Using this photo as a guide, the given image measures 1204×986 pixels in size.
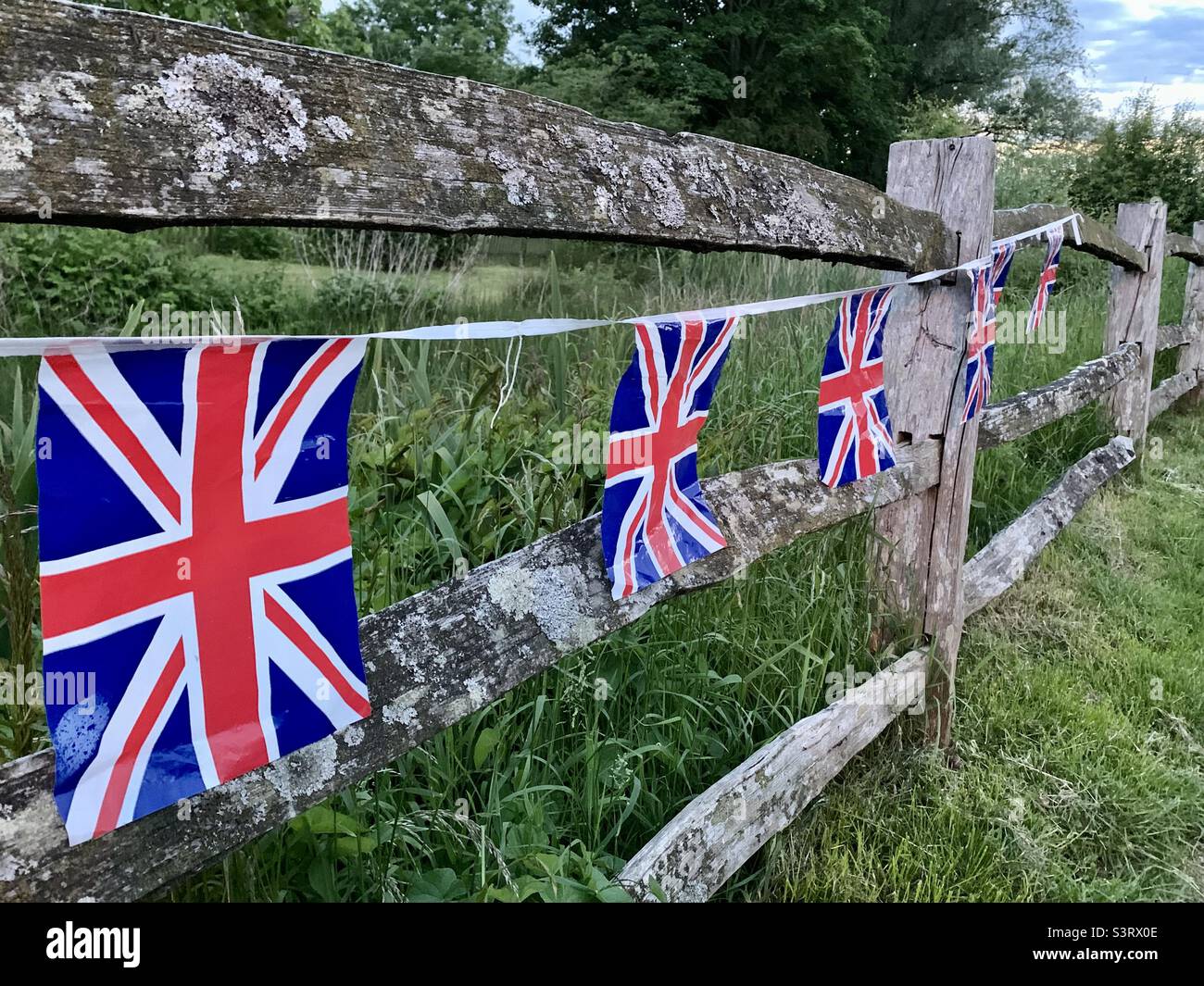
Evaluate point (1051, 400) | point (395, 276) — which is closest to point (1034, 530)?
point (1051, 400)

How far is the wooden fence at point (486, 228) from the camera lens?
0.95 meters

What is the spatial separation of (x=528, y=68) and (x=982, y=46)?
18.7 meters

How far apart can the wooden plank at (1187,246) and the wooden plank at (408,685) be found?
19.1ft

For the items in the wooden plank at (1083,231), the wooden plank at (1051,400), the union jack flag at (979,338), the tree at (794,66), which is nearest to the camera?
the union jack flag at (979,338)

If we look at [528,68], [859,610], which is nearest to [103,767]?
[859,610]

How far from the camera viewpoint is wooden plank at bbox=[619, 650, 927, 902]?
1824 millimetres

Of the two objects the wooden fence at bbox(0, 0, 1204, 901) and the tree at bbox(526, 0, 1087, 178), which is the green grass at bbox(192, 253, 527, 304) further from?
the tree at bbox(526, 0, 1087, 178)

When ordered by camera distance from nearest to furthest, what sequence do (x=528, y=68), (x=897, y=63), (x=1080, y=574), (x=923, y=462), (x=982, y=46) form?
(x=923, y=462) < (x=1080, y=574) < (x=528, y=68) < (x=897, y=63) < (x=982, y=46)

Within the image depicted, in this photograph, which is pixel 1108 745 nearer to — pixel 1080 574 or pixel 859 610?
pixel 859 610

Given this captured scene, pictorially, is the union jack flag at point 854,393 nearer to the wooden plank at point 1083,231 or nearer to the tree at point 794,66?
the wooden plank at point 1083,231

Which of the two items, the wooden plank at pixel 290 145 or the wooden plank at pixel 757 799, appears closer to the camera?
the wooden plank at pixel 290 145

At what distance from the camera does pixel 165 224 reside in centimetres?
101

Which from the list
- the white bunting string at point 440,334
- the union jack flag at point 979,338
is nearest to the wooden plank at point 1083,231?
the union jack flag at point 979,338

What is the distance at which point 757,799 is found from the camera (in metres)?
2.07
